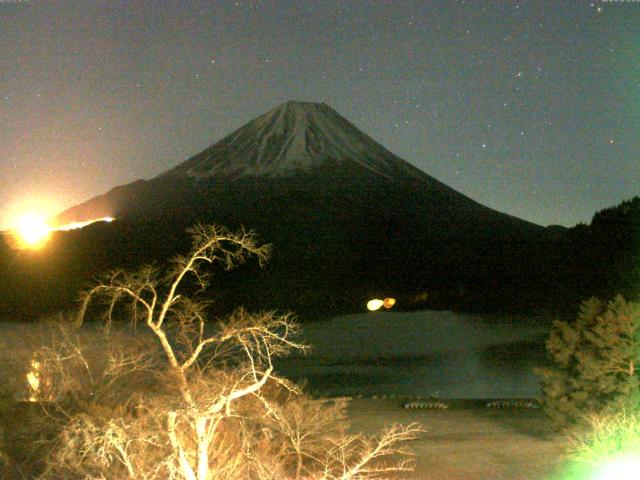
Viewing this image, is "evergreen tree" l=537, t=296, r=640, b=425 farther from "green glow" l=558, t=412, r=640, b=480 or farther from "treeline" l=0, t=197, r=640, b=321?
"treeline" l=0, t=197, r=640, b=321

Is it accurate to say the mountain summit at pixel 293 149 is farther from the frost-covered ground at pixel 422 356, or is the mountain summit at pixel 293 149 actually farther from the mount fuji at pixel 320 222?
the frost-covered ground at pixel 422 356

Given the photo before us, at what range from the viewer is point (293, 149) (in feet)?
366

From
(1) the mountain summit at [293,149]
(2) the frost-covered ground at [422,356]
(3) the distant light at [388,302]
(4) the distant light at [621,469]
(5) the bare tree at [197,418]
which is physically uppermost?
(1) the mountain summit at [293,149]

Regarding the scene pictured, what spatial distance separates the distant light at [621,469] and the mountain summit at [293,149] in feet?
302

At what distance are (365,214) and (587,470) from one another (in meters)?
82.7

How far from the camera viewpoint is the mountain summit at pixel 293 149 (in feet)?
353

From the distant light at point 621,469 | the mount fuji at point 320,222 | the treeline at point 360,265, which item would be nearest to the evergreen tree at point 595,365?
the distant light at point 621,469

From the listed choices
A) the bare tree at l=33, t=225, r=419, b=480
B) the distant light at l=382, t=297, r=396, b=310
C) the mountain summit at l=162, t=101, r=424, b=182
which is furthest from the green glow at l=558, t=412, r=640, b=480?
the mountain summit at l=162, t=101, r=424, b=182

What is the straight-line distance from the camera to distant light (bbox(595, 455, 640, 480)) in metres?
11.2

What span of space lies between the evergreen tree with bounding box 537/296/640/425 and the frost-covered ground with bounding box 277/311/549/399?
10.7 meters

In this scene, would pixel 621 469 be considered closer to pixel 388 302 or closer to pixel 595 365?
pixel 595 365

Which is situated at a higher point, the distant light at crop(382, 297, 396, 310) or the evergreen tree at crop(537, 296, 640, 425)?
the evergreen tree at crop(537, 296, 640, 425)

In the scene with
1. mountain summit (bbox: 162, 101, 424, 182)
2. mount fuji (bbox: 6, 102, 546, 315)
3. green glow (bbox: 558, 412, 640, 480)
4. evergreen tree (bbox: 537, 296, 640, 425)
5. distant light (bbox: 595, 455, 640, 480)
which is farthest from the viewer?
mountain summit (bbox: 162, 101, 424, 182)

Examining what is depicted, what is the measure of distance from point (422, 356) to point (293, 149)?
240ft
